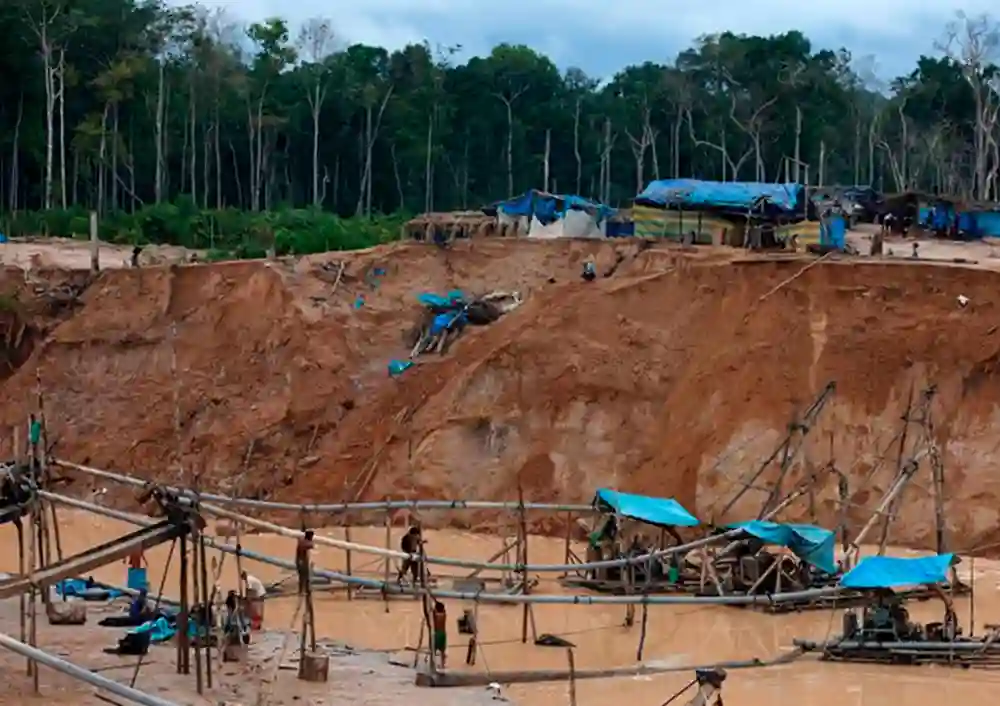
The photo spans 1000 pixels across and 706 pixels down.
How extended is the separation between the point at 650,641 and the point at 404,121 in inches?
1433

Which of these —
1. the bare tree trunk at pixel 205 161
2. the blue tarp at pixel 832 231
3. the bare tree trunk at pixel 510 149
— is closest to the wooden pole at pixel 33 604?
the blue tarp at pixel 832 231

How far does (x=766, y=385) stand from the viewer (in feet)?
88.7

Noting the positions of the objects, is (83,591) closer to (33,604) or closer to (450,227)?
(33,604)

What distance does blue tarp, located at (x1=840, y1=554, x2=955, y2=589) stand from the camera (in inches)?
712

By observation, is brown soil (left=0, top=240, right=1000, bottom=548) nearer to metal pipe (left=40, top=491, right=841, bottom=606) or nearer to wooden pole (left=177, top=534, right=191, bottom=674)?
metal pipe (left=40, top=491, right=841, bottom=606)

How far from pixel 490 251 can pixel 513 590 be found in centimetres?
1205

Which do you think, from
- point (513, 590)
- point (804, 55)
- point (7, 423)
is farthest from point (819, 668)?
point (804, 55)

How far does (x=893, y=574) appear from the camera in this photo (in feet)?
59.5

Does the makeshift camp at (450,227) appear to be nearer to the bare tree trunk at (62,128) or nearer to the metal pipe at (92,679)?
the bare tree trunk at (62,128)

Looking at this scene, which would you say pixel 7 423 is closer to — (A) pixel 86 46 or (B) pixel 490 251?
(B) pixel 490 251

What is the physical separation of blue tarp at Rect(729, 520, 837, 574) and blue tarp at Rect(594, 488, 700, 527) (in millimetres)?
1069

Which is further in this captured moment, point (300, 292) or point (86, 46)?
point (86, 46)

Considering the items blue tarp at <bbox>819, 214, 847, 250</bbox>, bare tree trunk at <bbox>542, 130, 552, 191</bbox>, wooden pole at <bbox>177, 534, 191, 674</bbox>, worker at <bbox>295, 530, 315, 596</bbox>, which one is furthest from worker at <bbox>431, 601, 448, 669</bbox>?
bare tree trunk at <bbox>542, 130, 552, 191</bbox>

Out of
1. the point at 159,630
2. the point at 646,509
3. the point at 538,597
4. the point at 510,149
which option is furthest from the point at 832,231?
the point at 510,149
